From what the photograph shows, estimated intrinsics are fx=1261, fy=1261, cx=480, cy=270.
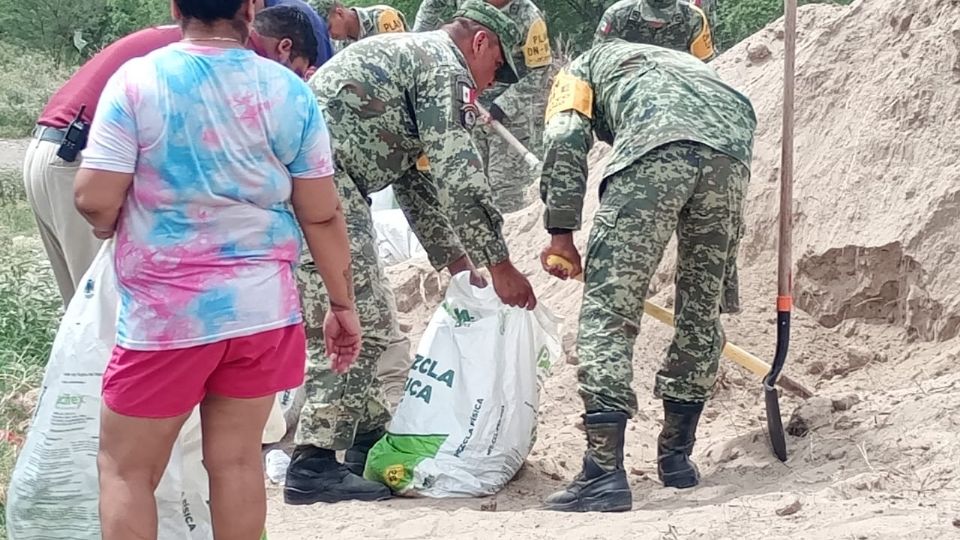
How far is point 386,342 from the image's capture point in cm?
411

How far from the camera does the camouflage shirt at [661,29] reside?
532 centimetres

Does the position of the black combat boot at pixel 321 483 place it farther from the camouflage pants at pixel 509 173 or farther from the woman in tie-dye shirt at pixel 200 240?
the camouflage pants at pixel 509 173

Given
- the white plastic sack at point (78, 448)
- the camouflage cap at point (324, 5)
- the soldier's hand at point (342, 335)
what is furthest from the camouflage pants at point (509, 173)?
the white plastic sack at point (78, 448)

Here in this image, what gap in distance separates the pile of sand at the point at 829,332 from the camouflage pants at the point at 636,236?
0.43 meters

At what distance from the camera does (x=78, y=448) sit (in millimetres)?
3008

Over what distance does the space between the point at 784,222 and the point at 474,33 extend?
123 cm

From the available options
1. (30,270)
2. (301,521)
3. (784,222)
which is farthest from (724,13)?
(301,521)

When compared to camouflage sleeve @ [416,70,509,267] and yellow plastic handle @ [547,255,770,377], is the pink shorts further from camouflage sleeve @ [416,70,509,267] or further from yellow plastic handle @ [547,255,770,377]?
yellow plastic handle @ [547,255,770,377]

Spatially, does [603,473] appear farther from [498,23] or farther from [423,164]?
[498,23]

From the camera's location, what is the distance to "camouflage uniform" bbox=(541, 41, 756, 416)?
370 cm

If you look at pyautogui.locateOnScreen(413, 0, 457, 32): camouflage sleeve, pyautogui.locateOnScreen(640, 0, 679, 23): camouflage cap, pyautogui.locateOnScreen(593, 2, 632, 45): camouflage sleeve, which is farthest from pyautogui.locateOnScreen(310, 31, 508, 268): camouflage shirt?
pyautogui.locateOnScreen(413, 0, 457, 32): camouflage sleeve

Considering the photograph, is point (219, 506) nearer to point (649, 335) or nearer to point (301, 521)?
point (301, 521)

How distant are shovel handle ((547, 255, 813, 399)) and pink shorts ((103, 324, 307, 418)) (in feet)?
4.46

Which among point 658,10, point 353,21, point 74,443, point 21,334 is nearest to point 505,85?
point 353,21
